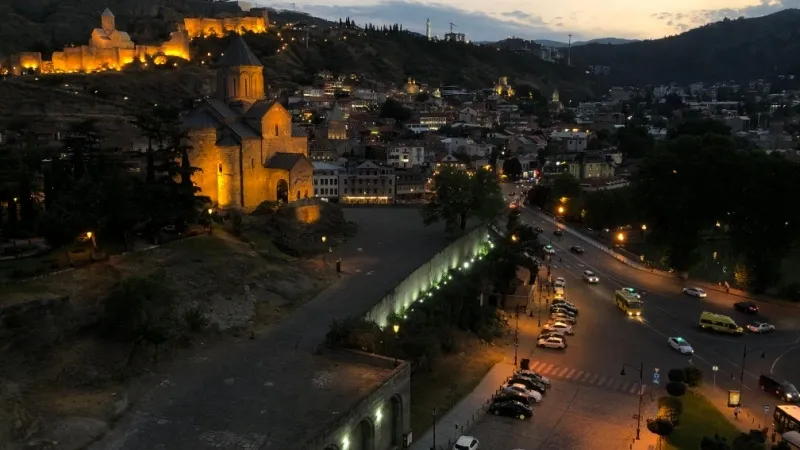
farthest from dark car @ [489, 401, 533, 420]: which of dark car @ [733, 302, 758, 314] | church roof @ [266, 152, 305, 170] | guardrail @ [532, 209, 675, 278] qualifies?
guardrail @ [532, 209, 675, 278]

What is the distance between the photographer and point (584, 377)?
748 inches

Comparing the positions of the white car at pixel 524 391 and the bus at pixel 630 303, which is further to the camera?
the bus at pixel 630 303

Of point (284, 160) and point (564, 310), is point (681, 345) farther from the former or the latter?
point (284, 160)

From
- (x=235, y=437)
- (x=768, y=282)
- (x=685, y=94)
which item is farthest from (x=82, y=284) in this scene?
(x=685, y=94)

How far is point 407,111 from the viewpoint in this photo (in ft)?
252

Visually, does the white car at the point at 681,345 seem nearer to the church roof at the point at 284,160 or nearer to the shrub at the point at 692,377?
the shrub at the point at 692,377

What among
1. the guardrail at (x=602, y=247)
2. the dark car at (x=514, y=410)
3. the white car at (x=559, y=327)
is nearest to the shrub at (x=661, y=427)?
the dark car at (x=514, y=410)

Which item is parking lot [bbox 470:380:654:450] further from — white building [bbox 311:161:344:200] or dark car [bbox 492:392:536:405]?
white building [bbox 311:161:344:200]

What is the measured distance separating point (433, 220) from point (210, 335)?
44.3ft

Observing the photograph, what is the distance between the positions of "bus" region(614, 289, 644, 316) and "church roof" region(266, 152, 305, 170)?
43.0 ft

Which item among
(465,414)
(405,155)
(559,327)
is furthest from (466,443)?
(405,155)

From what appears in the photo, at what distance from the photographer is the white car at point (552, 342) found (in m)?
21.1

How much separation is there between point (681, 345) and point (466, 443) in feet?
31.4

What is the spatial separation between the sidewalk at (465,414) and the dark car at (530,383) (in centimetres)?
51
